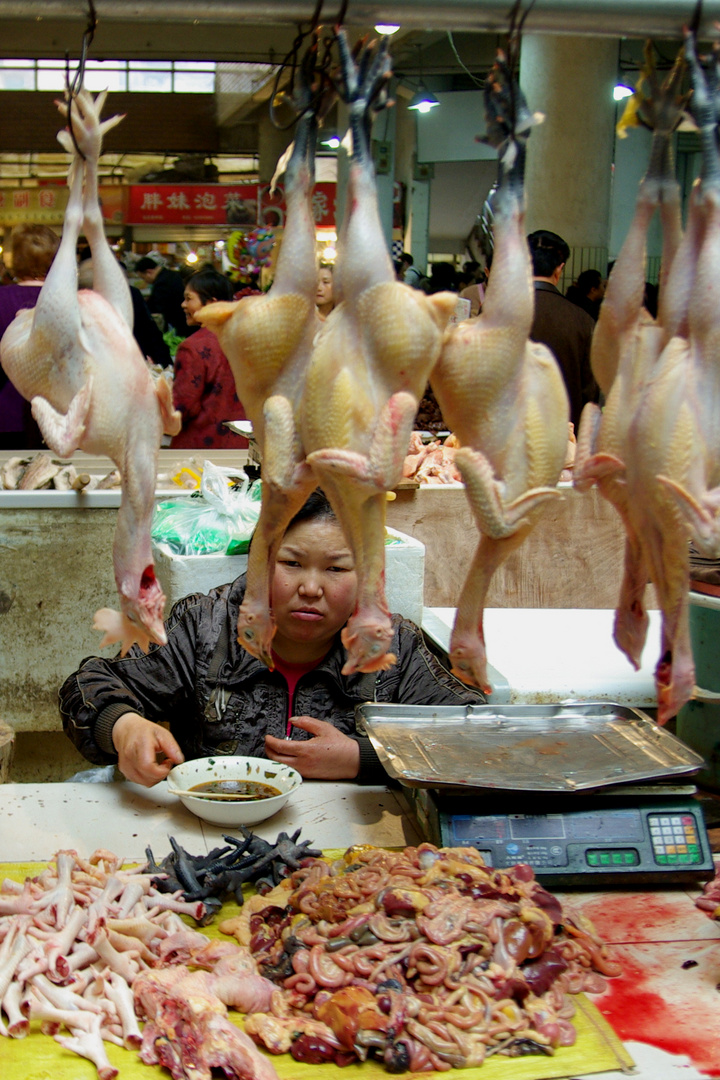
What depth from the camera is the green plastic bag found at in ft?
12.2

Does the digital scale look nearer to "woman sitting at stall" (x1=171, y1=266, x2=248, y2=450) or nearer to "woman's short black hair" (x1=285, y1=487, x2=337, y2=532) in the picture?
"woman's short black hair" (x1=285, y1=487, x2=337, y2=532)

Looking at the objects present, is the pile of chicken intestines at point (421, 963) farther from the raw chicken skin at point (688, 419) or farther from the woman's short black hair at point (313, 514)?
the woman's short black hair at point (313, 514)

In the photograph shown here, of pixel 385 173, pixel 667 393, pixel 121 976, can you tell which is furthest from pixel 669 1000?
pixel 385 173

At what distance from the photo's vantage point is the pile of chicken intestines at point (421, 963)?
5.95ft

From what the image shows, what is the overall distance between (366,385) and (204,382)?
4525 millimetres

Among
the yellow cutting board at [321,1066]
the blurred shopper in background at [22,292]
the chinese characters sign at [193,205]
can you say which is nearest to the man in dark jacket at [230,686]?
the blurred shopper in background at [22,292]

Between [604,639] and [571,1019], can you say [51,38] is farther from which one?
[571,1019]

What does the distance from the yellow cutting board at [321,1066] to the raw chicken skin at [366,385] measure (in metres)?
0.69

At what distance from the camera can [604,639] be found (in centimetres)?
375

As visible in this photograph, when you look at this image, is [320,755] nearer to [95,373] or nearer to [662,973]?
[662,973]

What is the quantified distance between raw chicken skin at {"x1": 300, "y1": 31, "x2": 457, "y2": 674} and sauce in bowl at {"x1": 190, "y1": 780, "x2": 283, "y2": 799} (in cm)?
102

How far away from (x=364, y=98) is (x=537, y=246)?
3.78 m

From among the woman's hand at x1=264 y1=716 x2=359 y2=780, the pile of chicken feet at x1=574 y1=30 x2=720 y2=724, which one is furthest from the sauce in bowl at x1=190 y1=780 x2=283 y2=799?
the pile of chicken feet at x1=574 y1=30 x2=720 y2=724

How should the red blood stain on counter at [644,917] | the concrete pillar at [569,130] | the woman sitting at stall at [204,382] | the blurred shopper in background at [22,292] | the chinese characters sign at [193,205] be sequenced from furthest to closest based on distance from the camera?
the chinese characters sign at [193,205] < the concrete pillar at [569,130] < the woman sitting at stall at [204,382] < the blurred shopper in background at [22,292] < the red blood stain on counter at [644,917]
